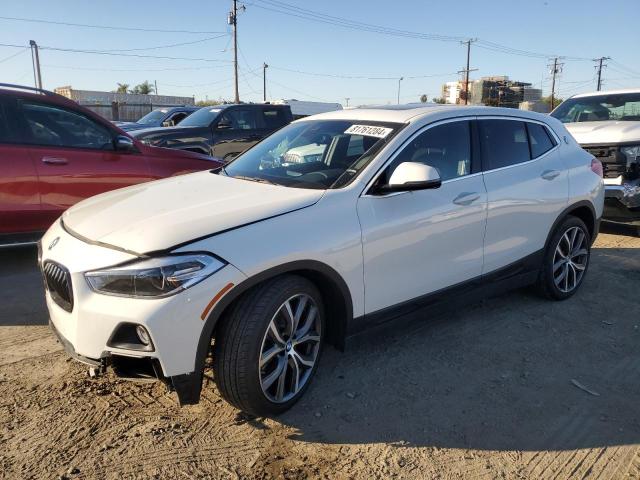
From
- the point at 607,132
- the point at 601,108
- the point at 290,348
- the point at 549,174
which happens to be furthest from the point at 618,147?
the point at 290,348

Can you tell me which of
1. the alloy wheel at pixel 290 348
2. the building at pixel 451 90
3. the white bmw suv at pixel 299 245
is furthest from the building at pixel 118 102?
the building at pixel 451 90

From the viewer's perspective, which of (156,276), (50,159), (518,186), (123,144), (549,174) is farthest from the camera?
(123,144)

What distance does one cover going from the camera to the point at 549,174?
178 inches

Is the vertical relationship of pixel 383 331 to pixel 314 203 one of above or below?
below

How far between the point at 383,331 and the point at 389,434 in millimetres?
715

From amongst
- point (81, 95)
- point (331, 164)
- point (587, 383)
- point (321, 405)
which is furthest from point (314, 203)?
point (81, 95)

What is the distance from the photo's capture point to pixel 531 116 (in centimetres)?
468

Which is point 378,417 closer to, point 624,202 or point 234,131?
point 624,202

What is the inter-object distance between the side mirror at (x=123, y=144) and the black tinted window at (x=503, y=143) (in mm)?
3887

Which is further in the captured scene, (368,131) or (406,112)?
(406,112)

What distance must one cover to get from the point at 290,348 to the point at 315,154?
4.79ft

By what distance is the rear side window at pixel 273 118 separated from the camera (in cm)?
1185

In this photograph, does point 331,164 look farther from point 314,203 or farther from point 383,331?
point 383,331

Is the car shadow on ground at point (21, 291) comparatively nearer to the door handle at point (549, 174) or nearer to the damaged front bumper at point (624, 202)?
the door handle at point (549, 174)
